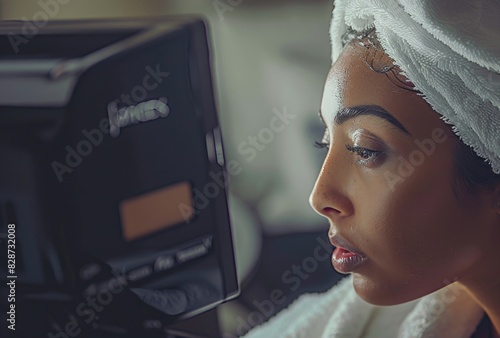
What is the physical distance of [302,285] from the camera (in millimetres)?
1358

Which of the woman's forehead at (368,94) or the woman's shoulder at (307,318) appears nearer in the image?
the woman's forehead at (368,94)

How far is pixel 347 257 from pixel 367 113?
14 centimetres

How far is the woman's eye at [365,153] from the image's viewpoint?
2.36 ft

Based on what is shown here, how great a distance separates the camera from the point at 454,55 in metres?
0.65

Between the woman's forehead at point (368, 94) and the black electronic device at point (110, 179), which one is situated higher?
the woman's forehead at point (368, 94)

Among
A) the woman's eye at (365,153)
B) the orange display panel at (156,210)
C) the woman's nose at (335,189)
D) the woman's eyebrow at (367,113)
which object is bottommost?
the orange display panel at (156,210)

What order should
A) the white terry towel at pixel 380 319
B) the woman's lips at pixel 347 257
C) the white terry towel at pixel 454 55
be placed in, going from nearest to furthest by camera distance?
the white terry towel at pixel 454 55 → the woman's lips at pixel 347 257 → the white terry towel at pixel 380 319

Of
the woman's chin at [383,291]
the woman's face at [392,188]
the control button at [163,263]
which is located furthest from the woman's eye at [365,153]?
the control button at [163,263]

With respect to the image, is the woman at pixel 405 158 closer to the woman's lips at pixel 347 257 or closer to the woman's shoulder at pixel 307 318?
the woman's lips at pixel 347 257

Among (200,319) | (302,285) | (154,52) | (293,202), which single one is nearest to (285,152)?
(293,202)

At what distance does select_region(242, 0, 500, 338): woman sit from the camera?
67 centimetres

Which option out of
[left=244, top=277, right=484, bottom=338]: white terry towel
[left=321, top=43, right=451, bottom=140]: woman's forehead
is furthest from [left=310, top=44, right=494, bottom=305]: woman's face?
[left=244, top=277, right=484, bottom=338]: white terry towel

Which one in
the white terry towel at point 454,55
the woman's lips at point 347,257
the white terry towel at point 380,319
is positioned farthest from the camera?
the white terry towel at point 380,319

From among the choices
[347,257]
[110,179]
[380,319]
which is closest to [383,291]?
[347,257]
